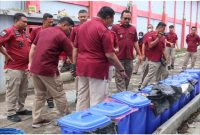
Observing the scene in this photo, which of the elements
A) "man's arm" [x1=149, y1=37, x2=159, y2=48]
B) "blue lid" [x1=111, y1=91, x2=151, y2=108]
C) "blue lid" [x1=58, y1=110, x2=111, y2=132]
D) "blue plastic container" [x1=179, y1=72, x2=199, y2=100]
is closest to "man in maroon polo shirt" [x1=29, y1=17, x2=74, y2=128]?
"blue lid" [x1=111, y1=91, x2=151, y2=108]

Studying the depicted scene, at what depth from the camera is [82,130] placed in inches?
135

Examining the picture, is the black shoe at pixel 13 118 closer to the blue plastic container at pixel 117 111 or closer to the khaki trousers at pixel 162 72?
the blue plastic container at pixel 117 111

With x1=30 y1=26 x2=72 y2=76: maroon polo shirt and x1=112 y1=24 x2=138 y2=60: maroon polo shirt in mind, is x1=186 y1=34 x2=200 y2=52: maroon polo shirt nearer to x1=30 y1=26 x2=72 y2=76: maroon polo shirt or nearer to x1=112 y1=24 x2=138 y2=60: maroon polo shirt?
x1=112 y1=24 x2=138 y2=60: maroon polo shirt

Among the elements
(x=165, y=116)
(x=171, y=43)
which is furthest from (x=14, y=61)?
(x=171, y=43)

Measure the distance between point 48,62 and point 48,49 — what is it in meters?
0.21

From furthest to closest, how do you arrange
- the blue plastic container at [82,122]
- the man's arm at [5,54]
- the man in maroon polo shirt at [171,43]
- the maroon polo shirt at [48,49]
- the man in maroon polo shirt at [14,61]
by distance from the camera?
the man in maroon polo shirt at [171,43]
the man in maroon polo shirt at [14,61]
the man's arm at [5,54]
the maroon polo shirt at [48,49]
the blue plastic container at [82,122]

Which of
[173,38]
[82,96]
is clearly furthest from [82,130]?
[173,38]

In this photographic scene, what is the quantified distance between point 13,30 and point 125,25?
2439 millimetres

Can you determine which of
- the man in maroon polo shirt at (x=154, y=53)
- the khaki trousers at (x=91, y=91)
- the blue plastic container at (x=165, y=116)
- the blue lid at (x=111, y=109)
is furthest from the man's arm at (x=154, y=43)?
the blue lid at (x=111, y=109)

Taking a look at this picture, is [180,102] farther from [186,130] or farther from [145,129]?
[145,129]

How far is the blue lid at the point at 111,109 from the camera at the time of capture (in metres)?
3.91

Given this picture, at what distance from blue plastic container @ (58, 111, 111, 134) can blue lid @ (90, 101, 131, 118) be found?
0.59ft

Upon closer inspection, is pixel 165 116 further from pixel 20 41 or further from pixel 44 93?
pixel 20 41

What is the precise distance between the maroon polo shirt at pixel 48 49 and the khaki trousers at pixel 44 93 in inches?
6.8
